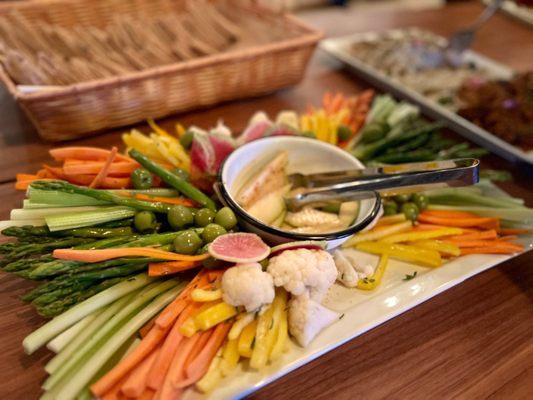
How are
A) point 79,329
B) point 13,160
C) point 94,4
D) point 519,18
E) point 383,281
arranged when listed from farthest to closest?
1. point 519,18
2. point 94,4
3. point 13,160
4. point 383,281
5. point 79,329

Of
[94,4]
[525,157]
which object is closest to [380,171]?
[525,157]

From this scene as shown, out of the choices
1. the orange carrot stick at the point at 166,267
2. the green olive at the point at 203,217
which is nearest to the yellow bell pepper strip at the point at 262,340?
the orange carrot stick at the point at 166,267

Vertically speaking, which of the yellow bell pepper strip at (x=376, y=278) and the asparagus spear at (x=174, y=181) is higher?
the asparagus spear at (x=174, y=181)

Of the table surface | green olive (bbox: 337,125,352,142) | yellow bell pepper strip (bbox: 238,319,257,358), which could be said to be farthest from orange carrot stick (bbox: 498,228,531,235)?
yellow bell pepper strip (bbox: 238,319,257,358)

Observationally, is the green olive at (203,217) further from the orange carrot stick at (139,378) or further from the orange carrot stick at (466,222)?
the orange carrot stick at (466,222)

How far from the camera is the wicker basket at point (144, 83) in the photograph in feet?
7.34

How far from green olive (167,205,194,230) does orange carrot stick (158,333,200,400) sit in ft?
1.55

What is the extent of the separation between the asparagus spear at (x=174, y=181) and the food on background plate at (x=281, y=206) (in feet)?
0.50

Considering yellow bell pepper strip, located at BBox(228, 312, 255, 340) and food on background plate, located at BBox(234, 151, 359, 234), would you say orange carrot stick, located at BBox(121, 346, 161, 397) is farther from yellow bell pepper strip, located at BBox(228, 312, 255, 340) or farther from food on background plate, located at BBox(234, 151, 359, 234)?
food on background plate, located at BBox(234, 151, 359, 234)

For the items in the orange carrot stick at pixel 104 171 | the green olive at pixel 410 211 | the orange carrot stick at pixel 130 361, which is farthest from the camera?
the green olive at pixel 410 211

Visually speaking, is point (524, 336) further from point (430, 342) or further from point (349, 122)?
point (349, 122)

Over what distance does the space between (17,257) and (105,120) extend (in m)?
1.12

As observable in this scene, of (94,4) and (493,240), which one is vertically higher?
(94,4)

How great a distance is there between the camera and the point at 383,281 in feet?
5.87
